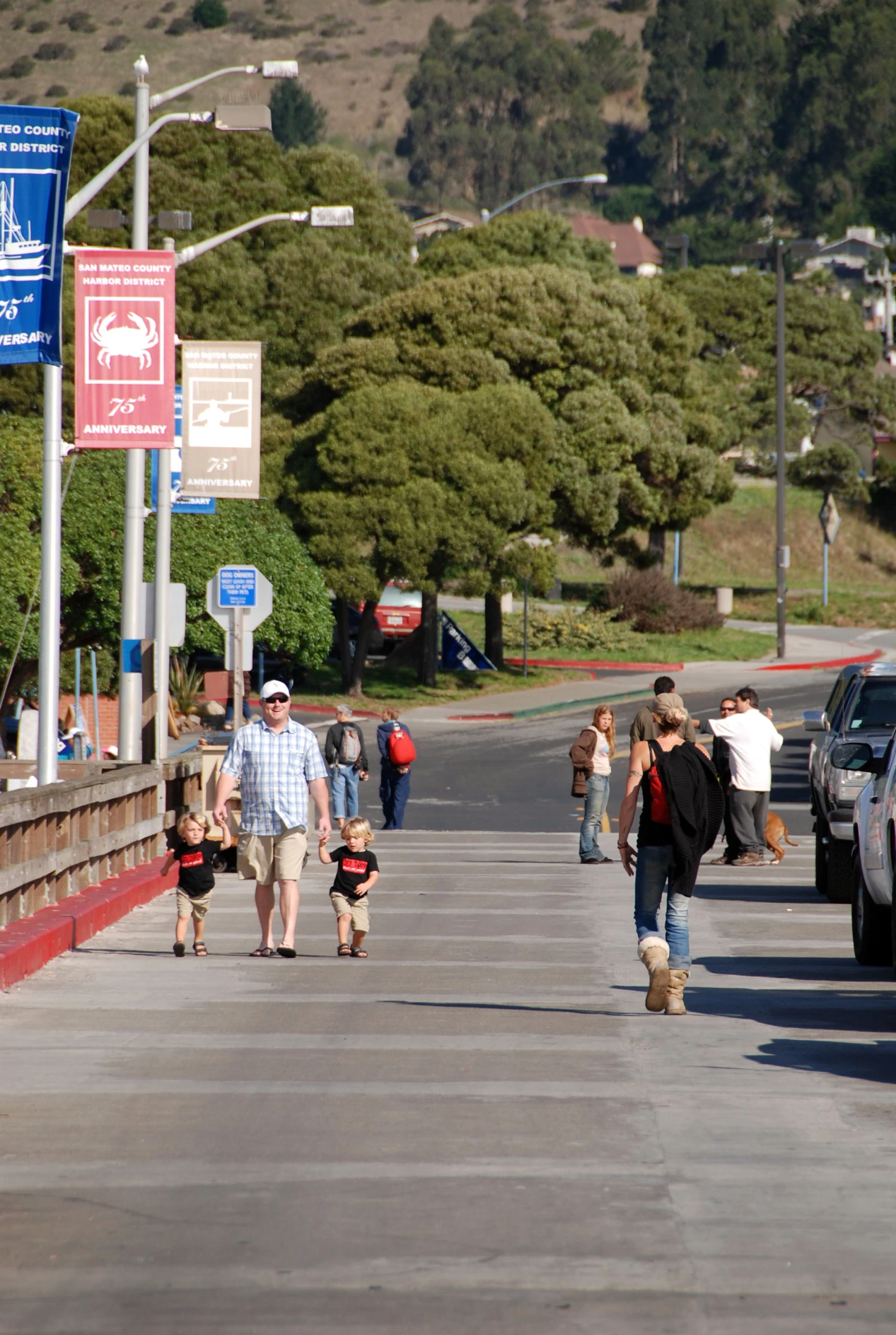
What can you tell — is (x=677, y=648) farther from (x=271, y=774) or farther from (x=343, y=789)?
(x=271, y=774)

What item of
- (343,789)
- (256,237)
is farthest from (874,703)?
(256,237)

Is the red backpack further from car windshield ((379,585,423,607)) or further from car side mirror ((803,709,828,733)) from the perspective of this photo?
car windshield ((379,585,423,607))

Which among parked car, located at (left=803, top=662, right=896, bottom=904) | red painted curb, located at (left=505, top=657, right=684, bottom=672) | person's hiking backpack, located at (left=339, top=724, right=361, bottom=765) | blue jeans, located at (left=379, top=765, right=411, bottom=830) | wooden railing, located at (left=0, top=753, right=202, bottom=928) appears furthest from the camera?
red painted curb, located at (left=505, top=657, right=684, bottom=672)

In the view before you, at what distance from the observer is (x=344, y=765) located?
24.2 m

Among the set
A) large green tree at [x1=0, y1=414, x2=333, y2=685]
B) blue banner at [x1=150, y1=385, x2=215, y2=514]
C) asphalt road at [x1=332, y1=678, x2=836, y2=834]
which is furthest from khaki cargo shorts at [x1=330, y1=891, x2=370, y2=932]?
large green tree at [x1=0, y1=414, x2=333, y2=685]

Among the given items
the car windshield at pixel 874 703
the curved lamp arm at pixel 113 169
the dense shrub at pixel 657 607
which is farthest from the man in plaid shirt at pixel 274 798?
the dense shrub at pixel 657 607

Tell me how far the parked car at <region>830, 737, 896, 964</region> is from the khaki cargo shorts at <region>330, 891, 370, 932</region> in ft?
11.1

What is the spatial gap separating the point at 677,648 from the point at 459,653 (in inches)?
300

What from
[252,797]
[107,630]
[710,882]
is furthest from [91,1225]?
[107,630]

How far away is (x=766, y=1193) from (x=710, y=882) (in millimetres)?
12114

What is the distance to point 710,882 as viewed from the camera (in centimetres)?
1842

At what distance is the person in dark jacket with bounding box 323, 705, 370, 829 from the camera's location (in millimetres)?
24188

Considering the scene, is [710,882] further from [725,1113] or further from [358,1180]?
[358,1180]

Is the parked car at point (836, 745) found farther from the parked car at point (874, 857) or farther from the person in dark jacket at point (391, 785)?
the person in dark jacket at point (391, 785)
